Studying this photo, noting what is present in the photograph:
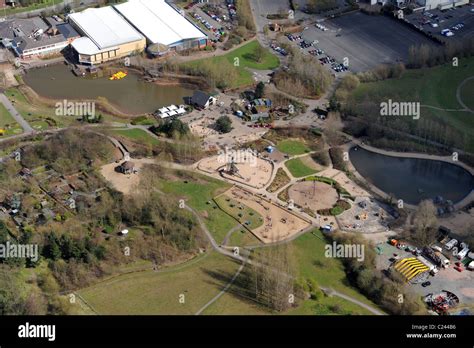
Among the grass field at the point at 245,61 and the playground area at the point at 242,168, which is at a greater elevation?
the grass field at the point at 245,61

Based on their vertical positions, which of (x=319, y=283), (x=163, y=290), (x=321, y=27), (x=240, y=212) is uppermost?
(x=321, y=27)

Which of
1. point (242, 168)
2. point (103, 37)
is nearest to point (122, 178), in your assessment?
point (242, 168)

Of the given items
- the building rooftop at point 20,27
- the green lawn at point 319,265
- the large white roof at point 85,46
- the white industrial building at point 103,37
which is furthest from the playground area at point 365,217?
the building rooftop at point 20,27

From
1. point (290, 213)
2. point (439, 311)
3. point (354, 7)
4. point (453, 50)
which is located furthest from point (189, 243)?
point (354, 7)

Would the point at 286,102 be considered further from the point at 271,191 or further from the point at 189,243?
the point at 189,243

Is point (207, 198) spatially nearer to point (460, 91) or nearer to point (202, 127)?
point (202, 127)

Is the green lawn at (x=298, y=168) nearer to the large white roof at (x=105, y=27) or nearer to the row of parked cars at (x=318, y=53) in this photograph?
the row of parked cars at (x=318, y=53)
